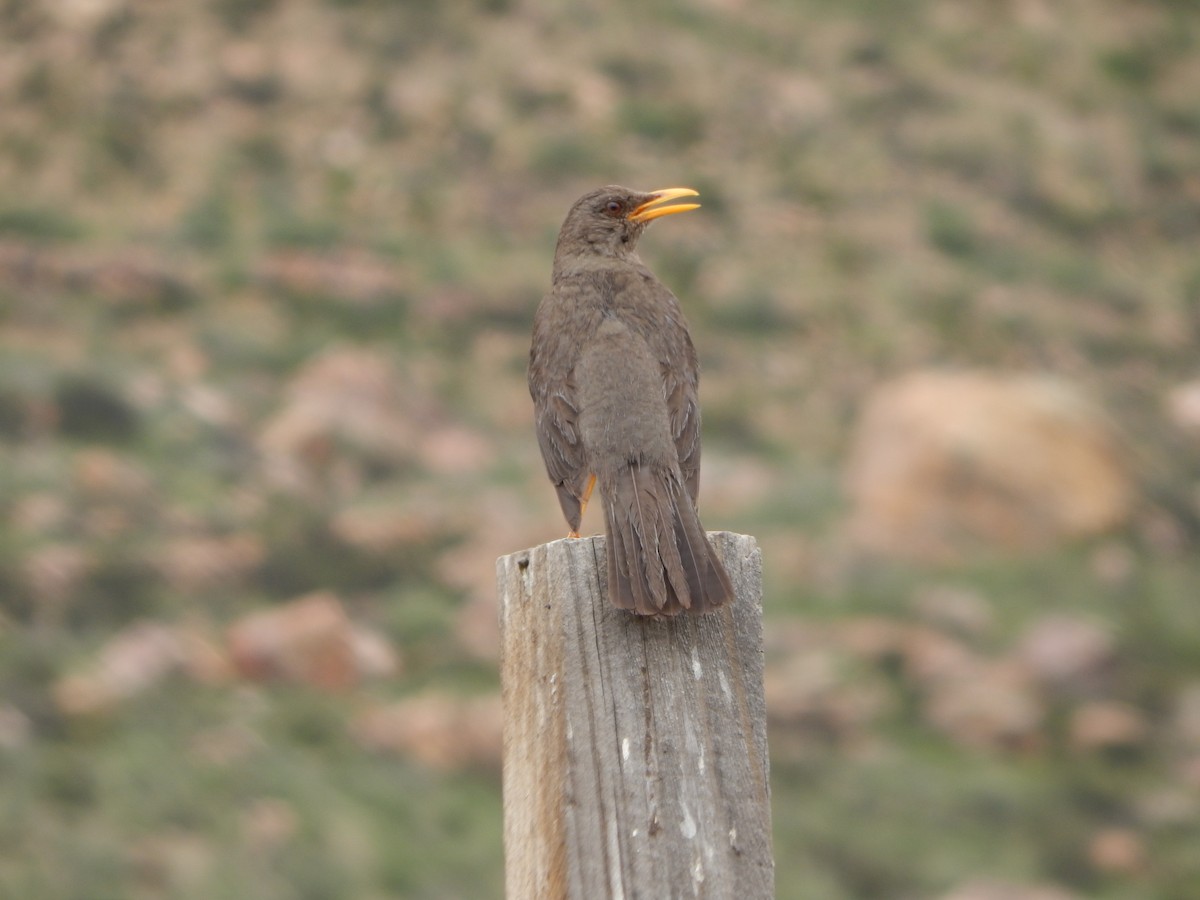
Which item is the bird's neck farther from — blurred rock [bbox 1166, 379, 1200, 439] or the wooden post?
blurred rock [bbox 1166, 379, 1200, 439]

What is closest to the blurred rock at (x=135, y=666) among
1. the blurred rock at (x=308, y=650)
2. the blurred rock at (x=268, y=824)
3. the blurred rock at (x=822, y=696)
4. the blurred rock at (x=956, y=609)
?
the blurred rock at (x=308, y=650)

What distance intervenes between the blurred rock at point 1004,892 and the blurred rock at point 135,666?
465 centimetres

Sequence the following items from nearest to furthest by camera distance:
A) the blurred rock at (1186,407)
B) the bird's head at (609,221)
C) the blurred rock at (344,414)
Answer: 1. the bird's head at (609,221)
2. the blurred rock at (344,414)
3. the blurred rock at (1186,407)

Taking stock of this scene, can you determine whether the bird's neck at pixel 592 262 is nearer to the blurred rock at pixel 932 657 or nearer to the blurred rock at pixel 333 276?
the blurred rock at pixel 932 657

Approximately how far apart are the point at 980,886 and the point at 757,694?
7.08 metres

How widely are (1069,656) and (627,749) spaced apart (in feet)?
30.3

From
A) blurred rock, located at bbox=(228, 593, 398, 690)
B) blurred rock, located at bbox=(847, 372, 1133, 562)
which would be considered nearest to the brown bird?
blurred rock, located at bbox=(228, 593, 398, 690)

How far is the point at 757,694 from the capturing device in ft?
6.61

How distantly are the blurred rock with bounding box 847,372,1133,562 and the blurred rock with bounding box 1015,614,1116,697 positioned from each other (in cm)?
130

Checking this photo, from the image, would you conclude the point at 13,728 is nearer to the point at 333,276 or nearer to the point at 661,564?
the point at 333,276

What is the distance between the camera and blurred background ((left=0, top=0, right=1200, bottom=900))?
9.08 m

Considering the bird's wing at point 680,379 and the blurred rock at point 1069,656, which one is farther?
the blurred rock at point 1069,656

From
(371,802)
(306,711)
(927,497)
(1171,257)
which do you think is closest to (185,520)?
(306,711)

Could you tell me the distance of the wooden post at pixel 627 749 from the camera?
188 centimetres
